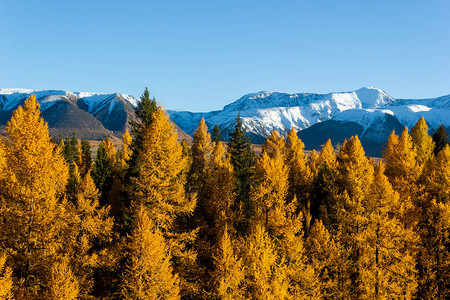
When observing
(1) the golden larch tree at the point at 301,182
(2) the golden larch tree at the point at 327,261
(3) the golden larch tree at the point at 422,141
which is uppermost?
(3) the golden larch tree at the point at 422,141

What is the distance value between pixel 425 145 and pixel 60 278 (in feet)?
181

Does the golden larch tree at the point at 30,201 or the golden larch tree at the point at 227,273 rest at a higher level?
the golden larch tree at the point at 30,201

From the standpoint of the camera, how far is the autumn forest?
61.9 ft

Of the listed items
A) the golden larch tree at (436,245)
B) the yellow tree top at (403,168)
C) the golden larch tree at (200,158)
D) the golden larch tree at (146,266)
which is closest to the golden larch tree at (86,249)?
the golden larch tree at (146,266)

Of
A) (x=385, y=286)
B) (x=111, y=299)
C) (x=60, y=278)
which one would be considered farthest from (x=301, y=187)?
(x=60, y=278)

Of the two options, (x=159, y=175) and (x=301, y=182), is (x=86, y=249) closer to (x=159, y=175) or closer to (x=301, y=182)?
(x=159, y=175)

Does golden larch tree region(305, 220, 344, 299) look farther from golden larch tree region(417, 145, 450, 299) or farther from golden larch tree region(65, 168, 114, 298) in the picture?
golden larch tree region(65, 168, 114, 298)

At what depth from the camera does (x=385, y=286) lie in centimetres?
3045

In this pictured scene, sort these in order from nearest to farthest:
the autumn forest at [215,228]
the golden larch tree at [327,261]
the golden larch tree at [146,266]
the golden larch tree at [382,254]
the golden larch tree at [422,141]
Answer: the autumn forest at [215,228], the golden larch tree at [146,266], the golden larch tree at [382,254], the golden larch tree at [327,261], the golden larch tree at [422,141]

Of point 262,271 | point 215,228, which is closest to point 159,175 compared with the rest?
point 215,228

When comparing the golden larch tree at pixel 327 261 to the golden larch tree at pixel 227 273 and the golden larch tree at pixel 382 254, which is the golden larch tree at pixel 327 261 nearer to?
the golden larch tree at pixel 382 254

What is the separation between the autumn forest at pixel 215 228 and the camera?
61.9 ft

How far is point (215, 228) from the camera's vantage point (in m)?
32.5

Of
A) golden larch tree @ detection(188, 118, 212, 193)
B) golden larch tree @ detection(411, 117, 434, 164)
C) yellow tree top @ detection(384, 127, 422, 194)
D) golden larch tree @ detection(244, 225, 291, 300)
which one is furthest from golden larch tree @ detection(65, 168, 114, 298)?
golden larch tree @ detection(411, 117, 434, 164)
